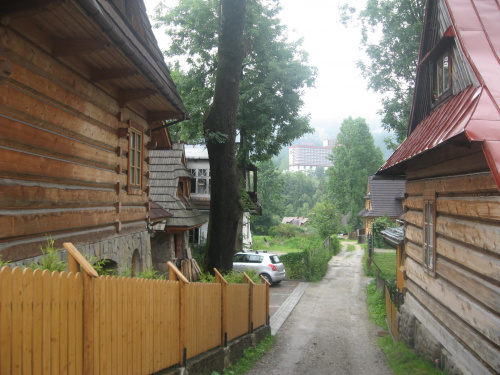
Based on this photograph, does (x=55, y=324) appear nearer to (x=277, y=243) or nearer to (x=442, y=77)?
(x=442, y=77)

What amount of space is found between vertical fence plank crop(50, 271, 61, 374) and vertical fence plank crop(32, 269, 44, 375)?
0.45ft

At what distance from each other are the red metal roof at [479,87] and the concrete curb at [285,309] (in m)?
9.48

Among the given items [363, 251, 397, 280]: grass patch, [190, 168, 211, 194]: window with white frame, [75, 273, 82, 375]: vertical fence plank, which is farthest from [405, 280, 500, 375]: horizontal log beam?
[190, 168, 211, 194]: window with white frame

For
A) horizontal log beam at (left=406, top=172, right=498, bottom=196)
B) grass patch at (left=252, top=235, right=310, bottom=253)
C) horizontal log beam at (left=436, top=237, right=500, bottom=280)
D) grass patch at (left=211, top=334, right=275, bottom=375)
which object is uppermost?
horizontal log beam at (left=406, top=172, right=498, bottom=196)

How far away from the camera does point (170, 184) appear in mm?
19984

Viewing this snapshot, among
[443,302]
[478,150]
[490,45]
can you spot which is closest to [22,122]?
[478,150]

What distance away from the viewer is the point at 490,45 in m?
6.38

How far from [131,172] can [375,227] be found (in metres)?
24.8

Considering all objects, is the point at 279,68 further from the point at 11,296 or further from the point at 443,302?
the point at 11,296

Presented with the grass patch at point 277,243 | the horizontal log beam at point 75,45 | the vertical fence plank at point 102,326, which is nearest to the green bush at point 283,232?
the grass patch at point 277,243

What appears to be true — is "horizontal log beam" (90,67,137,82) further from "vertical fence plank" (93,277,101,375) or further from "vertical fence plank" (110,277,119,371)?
"vertical fence plank" (93,277,101,375)

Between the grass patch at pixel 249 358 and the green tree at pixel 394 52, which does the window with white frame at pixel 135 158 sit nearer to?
the grass patch at pixel 249 358

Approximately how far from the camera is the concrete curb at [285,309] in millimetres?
14372

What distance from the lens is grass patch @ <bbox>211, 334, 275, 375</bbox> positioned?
8.55 meters
